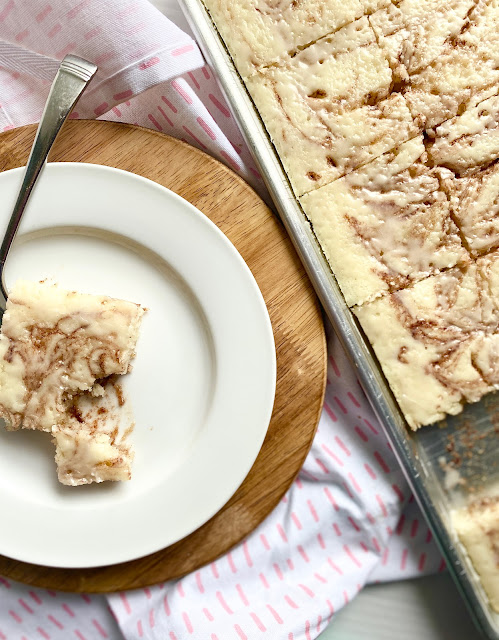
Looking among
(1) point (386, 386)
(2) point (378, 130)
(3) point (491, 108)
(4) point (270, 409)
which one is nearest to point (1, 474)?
(4) point (270, 409)

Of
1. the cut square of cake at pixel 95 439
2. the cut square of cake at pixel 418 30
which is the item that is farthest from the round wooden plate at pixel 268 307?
the cut square of cake at pixel 418 30

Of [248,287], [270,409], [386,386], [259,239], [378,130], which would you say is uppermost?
[378,130]

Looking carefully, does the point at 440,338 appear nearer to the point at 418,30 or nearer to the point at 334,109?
the point at 334,109

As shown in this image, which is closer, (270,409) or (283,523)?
(270,409)

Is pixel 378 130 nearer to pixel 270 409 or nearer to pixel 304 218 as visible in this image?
pixel 304 218

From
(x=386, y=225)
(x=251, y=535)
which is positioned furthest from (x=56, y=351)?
(x=386, y=225)

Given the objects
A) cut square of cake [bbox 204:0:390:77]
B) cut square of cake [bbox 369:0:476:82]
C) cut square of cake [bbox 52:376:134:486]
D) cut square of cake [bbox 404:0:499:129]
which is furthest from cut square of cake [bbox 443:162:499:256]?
cut square of cake [bbox 52:376:134:486]

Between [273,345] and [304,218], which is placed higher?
[304,218]

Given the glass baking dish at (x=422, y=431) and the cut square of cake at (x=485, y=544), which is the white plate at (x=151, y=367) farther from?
the cut square of cake at (x=485, y=544)
